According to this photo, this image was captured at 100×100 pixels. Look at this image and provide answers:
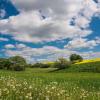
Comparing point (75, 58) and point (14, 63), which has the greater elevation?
point (75, 58)

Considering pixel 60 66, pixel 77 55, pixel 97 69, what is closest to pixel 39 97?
pixel 97 69

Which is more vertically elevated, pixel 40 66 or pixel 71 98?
pixel 40 66

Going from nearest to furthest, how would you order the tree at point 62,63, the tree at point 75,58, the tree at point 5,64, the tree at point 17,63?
the tree at point 17,63
the tree at point 5,64
the tree at point 62,63
the tree at point 75,58

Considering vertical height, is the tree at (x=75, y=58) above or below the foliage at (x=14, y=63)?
above

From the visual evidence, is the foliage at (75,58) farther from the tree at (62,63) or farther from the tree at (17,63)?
the tree at (17,63)

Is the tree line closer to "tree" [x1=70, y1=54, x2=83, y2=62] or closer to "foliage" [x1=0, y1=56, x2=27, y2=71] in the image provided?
"foliage" [x1=0, y1=56, x2=27, y2=71]

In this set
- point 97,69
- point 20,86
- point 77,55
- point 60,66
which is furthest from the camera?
point 77,55

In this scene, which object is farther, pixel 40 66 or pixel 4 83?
pixel 40 66

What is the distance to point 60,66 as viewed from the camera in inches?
3359

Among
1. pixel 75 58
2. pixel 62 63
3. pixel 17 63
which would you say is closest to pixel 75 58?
pixel 75 58

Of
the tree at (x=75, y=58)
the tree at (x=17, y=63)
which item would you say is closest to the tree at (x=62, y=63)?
the tree at (x=17, y=63)

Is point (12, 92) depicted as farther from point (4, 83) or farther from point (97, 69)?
point (97, 69)

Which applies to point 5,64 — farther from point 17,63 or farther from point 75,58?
point 75,58

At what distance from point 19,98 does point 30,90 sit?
1248mm
